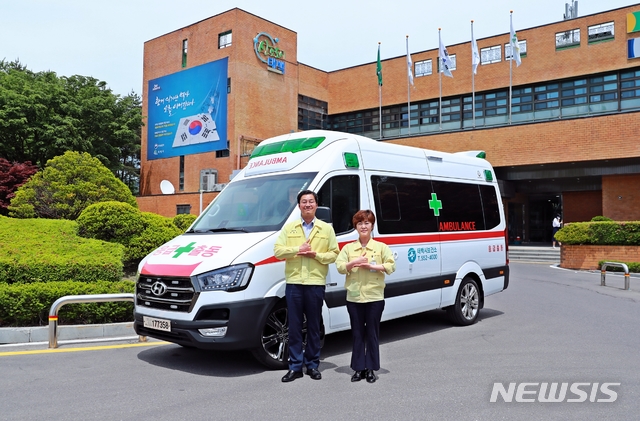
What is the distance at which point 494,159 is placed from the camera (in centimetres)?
2677

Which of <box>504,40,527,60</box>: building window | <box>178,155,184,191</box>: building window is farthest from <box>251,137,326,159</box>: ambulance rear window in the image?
<box>178,155,184,191</box>: building window

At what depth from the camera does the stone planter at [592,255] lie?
19422 millimetres

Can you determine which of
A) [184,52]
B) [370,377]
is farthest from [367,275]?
[184,52]

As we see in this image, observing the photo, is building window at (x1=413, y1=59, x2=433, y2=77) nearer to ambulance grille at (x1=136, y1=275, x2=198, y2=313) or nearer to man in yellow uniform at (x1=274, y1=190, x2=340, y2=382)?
man in yellow uniform at (x1=274, y1=190, x2=340, y2=382)

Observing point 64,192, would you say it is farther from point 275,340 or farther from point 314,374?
point 314,374

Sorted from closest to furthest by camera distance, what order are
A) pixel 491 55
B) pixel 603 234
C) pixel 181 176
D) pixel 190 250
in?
pixel 190 250 → pixel 603 234 → pixel 491 55 → pixel 181 176

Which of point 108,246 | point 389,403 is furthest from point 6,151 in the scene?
point 389,403

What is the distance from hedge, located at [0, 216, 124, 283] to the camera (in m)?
8.39

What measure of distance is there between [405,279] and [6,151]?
33.4 meters

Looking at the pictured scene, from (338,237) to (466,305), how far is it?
11.5ft

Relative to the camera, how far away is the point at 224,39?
116 feet

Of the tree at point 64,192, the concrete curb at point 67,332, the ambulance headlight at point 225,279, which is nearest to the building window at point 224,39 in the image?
the tree at point 64,192

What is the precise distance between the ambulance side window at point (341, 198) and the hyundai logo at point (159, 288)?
201cm

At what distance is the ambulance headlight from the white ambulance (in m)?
0.01
